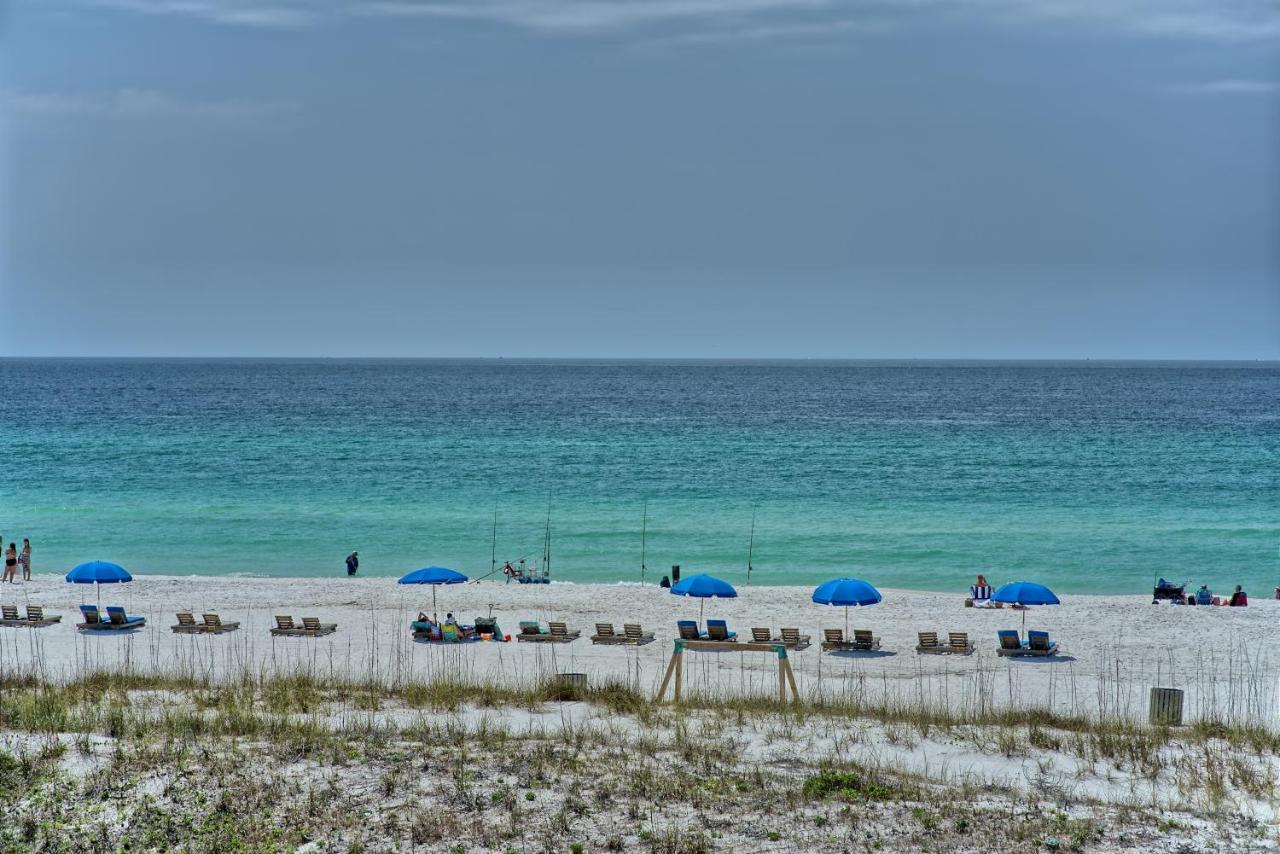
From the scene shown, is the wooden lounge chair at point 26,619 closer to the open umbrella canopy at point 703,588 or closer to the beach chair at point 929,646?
the open umbrella canopy at point 703,588

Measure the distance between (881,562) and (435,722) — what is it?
2510 centimetres

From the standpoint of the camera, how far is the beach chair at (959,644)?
21.4 m

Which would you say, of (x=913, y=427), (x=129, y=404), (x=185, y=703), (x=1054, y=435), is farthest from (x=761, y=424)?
(x=185, y=703)

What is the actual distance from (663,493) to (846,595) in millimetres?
28109

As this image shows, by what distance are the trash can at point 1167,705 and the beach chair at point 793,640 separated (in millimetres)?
8586

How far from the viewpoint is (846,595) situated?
21.4 metres

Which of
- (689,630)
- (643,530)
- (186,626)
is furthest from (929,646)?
(643,530)

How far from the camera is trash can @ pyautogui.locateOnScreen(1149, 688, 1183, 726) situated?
547 inches

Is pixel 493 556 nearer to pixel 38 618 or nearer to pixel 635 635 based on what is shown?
pixel 635 635

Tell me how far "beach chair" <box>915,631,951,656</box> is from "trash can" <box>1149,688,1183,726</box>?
24.5 ft

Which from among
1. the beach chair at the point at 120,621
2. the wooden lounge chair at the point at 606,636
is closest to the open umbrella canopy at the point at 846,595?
the wooden lounge chair at the point at 606,636

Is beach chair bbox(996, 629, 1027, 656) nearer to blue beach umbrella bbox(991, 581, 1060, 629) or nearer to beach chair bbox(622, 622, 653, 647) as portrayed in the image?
blue beach umbrella bbox(991, 581, 1060, 629)

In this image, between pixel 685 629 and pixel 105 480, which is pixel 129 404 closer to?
pixel 105 480

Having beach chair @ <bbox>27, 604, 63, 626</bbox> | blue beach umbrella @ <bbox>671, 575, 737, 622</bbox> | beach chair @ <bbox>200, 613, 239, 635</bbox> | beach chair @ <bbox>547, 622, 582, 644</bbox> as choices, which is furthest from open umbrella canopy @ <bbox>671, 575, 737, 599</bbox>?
beach chair @ <bbox>27, 604, 63, 626</bbox>
